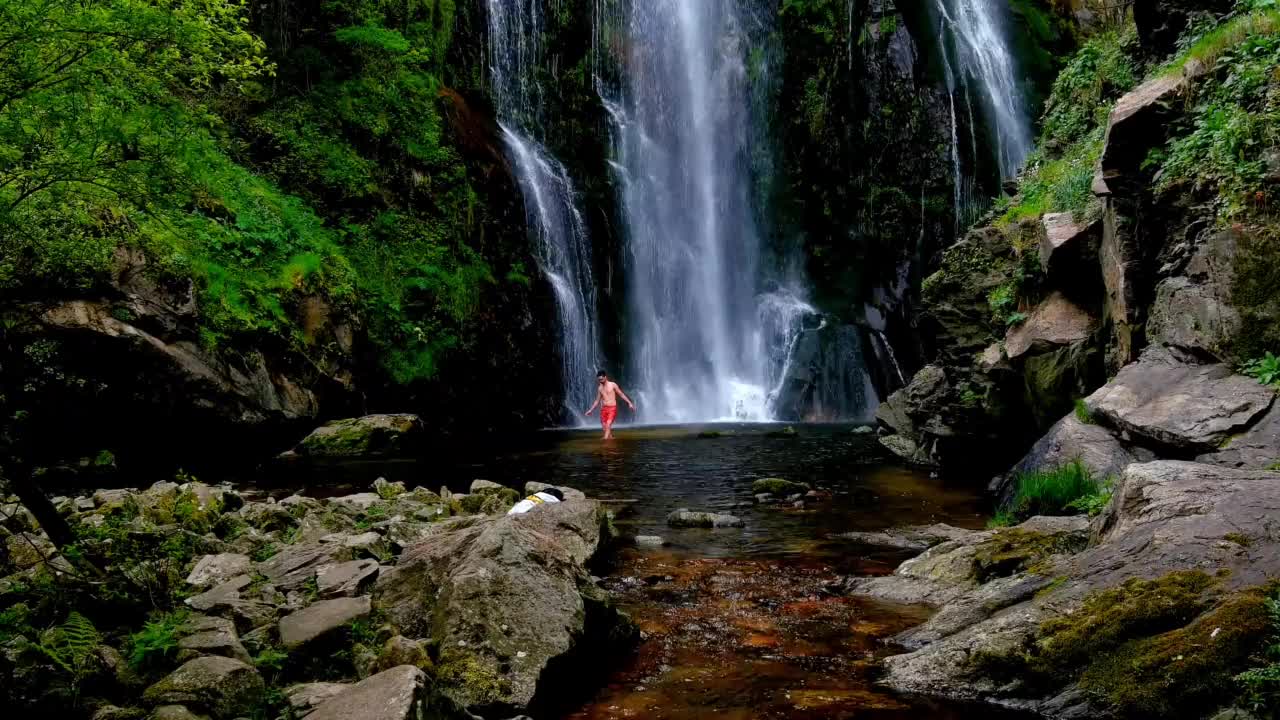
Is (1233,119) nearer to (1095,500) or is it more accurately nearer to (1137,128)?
(1137,128)

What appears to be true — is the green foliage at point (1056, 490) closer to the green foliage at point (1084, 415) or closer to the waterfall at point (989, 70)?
the green foliage at point (1084, 415)

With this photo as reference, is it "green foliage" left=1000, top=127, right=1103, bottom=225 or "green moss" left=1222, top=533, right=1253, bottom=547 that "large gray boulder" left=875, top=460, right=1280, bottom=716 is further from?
"green foliage" left=1000, top=127, right=1103, bottom=225

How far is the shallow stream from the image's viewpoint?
439 centimetres

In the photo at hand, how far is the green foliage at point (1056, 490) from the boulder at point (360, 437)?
1309 cm

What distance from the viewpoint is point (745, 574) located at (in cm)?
706

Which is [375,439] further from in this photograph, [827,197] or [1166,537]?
[827,197]

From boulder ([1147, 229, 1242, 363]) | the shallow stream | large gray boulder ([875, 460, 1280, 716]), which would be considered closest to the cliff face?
boulder ([1147, 229, 1242, 363])

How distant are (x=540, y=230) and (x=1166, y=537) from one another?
23298mm

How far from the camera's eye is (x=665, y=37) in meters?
32.2

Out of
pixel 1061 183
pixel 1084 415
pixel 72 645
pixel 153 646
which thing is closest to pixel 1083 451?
pixel 1084 415

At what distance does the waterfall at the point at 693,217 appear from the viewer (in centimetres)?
2966

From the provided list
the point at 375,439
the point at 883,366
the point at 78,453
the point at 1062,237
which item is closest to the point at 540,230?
the point at 375,439

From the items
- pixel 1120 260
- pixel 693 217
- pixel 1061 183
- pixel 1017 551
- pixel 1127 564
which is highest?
pixel 693 217

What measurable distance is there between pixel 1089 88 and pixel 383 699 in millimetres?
15830
